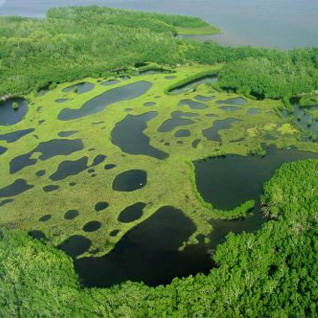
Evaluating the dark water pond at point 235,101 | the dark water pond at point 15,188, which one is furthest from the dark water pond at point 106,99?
the dark water pond at point 15,188

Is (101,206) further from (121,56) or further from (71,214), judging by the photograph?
(121,56)

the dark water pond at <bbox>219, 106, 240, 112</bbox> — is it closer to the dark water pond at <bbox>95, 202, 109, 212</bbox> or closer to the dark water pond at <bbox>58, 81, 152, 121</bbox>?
the dark water pond at <bbox>58, 81, 152, 121</bbox>

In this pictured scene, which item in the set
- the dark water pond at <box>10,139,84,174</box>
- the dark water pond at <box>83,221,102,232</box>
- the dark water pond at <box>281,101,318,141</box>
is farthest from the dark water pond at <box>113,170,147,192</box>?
the dark water pond at <box>281,101,318,141</box>

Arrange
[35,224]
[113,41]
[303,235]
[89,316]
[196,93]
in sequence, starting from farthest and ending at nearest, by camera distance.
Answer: [113,41] → [196,93] → [35,224] → [303,235] → [89,316]

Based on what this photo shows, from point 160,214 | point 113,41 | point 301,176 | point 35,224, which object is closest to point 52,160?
point 35,224

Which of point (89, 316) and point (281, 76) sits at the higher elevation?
point (281, 76)

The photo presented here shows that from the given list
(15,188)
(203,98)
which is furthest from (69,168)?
(203,98)

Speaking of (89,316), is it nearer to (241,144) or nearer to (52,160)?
(52,160)
